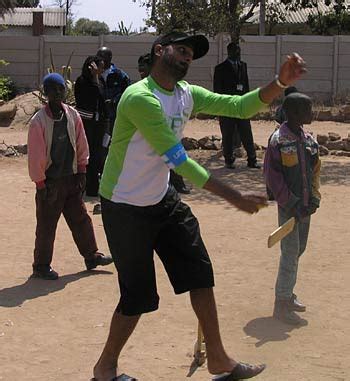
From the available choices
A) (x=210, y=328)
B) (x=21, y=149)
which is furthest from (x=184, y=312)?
(x=21, y=149)

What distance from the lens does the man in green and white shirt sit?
13.4 ft

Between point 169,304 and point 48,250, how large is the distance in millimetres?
1262

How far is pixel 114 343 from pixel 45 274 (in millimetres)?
2379

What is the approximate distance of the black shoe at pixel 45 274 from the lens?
652 centimetres

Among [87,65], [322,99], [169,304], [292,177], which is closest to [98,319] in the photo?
[169,304]

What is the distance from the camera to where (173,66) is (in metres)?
4.07

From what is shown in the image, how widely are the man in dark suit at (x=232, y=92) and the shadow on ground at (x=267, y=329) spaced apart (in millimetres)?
6924

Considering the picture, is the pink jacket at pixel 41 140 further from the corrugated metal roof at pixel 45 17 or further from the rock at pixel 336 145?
the corrugated metal roof at pixel 45 17

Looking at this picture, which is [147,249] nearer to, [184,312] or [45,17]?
[184,312]

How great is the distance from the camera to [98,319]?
5520 mm

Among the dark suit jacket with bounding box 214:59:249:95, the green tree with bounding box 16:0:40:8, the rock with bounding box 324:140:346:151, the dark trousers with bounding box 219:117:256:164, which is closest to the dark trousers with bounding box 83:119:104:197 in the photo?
the dark trousers with bounding box 219:117:256:164

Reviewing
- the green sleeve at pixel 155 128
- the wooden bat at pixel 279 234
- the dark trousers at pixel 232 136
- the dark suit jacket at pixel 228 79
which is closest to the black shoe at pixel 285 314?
the wooden bat at pixel 279 234

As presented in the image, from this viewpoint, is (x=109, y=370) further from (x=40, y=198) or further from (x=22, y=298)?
(x=40, y=198)

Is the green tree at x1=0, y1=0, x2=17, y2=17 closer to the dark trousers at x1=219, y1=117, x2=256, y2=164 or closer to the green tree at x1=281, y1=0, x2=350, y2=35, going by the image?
the green tree at x1=281, y1=0, x2=350, y2=35
